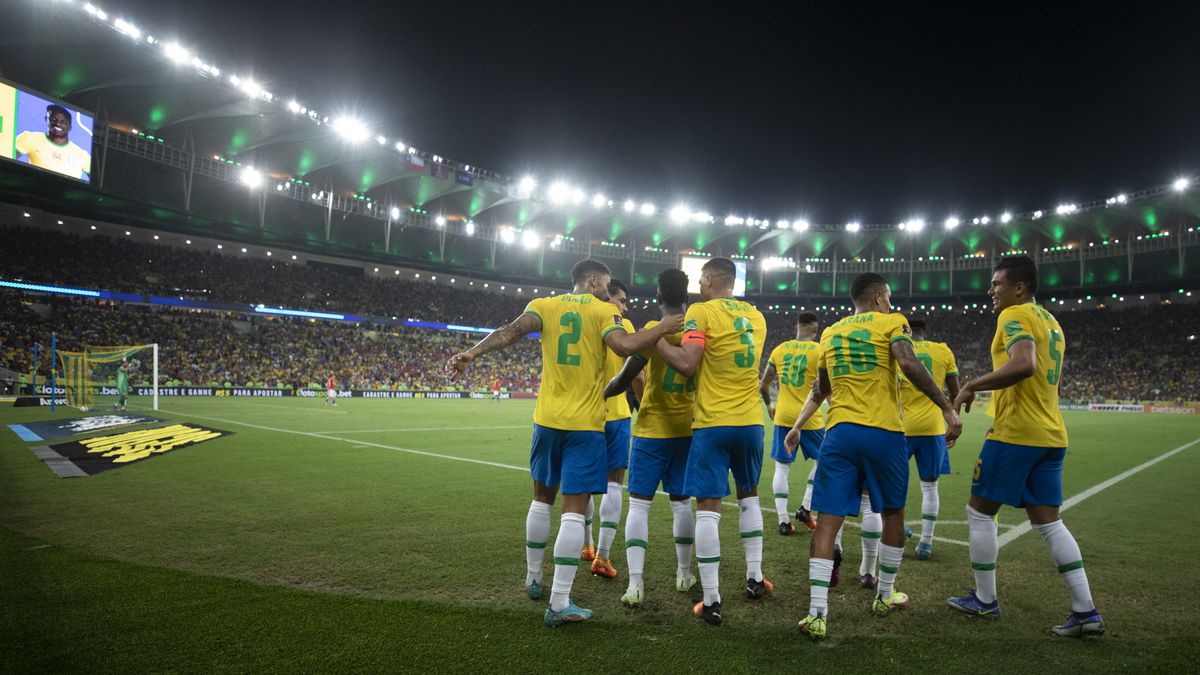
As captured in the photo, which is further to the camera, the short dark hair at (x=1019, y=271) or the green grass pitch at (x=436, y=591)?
the short dark hair at (x=1019, y=271)

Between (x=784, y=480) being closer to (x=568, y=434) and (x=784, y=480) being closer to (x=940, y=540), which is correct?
(x=940, y=540)

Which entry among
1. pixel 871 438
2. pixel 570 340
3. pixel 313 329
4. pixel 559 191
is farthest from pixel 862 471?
pixel 559 191

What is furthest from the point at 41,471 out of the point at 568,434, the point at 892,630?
the point at 892,630

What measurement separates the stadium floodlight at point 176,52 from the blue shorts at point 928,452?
36593 millimetres

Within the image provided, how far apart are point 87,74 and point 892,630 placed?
132 feet

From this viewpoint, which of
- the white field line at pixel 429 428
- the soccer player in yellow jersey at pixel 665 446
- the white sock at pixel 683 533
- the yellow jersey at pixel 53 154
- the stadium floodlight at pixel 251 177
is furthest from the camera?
the stadium floodlight at pixel 251 177

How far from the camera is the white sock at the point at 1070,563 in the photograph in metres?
3.90

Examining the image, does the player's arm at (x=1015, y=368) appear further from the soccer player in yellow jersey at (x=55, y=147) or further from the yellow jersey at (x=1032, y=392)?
the soccer player in yellow jersey at (x=55, y=147)

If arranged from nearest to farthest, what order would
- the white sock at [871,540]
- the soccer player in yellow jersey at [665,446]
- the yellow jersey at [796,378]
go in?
the soccer player in yellow jersey at [665,446] < the white sock at [871,540] < the yellow jersey at [796,378]

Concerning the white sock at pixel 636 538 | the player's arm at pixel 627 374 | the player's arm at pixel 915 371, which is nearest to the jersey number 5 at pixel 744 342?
the player's arm at pixel 627 374

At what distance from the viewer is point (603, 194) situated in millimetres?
54812

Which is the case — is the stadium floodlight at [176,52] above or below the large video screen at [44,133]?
above

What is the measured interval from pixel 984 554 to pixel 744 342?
2.15m

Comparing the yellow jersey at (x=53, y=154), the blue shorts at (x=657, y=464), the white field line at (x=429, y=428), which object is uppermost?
the yellow jersey at (x=53, y=154)
